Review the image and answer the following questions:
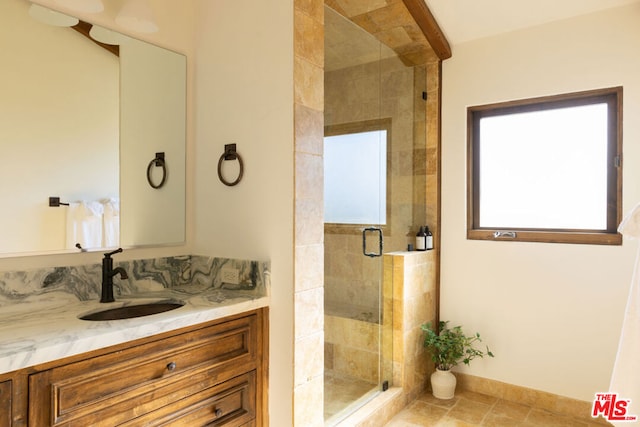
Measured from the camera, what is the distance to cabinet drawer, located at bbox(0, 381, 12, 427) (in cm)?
103

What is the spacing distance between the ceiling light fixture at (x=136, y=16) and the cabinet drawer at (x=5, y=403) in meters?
1.47

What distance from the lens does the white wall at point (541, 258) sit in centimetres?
238

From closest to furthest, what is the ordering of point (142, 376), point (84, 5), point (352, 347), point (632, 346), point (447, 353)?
point (142, 376), point (632, 346), point (84, 5), point (352, 347), point (447, 353)

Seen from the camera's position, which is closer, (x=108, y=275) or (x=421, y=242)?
(x=108, y=275)

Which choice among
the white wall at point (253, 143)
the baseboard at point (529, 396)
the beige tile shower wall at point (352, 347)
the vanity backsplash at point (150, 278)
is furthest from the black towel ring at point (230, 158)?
the baseboard at point (529, 396)

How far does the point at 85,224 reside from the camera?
169cm

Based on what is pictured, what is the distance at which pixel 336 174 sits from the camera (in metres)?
2.30

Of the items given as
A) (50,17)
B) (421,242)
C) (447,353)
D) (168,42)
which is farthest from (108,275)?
(447,353)

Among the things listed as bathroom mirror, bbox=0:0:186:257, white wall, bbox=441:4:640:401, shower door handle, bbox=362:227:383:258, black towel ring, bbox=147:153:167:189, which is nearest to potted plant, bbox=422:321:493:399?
white wall, bbox=441:4:640:401

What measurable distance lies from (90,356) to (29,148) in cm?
86

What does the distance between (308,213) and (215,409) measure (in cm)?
86

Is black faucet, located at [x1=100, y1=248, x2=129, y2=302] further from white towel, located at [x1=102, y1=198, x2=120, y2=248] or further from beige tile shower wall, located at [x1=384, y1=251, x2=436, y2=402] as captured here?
beige tile shower wall, located at [x1=384, y1=251, x2=436, y2=402]

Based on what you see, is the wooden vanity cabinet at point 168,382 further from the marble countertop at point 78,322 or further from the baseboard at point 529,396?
the baseboard at point 529,396

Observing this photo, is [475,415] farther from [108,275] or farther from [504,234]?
[108,275]
